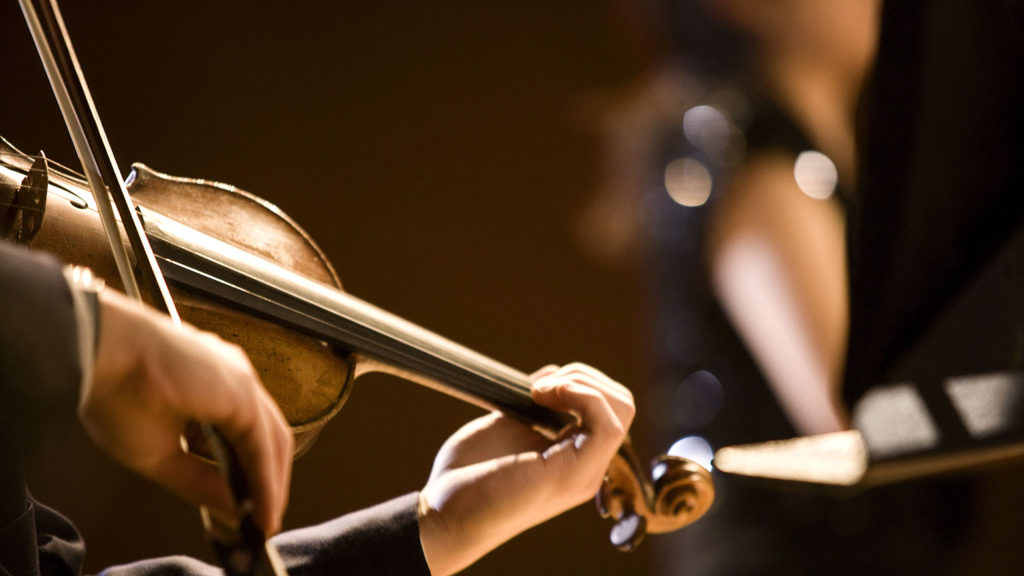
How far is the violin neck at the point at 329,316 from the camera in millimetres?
609

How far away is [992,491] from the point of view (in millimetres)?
974

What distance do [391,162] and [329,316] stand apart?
121 cm

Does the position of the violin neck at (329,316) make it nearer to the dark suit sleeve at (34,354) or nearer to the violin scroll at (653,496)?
the violin scroll at (653,496)

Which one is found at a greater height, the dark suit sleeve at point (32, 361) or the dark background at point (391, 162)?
the dark suit sleeve at point (32, 361)

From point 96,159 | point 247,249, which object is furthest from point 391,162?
point 96,159

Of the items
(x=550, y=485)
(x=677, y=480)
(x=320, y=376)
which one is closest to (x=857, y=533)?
(x=677, y=480)

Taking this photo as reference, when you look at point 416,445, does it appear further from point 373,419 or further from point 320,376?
point 320,376

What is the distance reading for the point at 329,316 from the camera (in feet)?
Result: 2.22

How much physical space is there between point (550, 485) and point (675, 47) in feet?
3.89

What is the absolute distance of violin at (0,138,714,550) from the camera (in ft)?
1.85

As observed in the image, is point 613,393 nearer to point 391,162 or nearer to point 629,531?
point 629,531

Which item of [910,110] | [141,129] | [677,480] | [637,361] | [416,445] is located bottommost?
[637,361]

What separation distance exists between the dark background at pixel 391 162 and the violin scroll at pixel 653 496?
0.96 meters

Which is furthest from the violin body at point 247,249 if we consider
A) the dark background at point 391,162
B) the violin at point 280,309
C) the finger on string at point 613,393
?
the dark background at point 391,162
